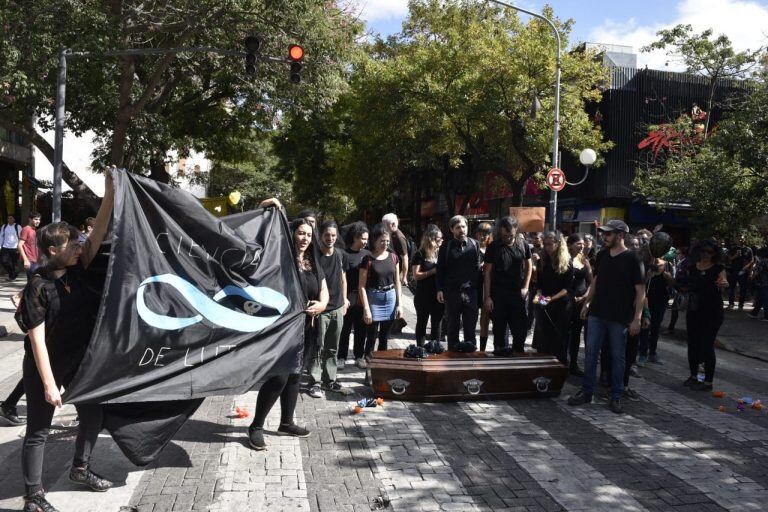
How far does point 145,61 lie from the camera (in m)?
18.7

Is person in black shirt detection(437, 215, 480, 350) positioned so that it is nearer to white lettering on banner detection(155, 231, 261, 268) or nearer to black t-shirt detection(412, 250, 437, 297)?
black t-shirt detection(412, 250, 437, 297)

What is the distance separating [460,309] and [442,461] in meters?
3.11

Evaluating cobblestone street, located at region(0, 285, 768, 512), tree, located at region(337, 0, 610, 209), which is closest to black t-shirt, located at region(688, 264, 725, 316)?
cobblestone street, located at region(0, 285, 768, 512)

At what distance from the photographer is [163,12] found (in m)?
15.3

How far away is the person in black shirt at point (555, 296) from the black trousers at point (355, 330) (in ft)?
7.08

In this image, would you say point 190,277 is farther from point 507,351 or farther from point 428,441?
point 507,351

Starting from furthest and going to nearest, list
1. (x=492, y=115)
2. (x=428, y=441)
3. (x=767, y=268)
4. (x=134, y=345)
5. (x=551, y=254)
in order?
(x=492, y=115), (x=767, y=268), (x=551, y=254), (x=428, y=441), (x=134, y=345)

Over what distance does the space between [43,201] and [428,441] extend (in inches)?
1150

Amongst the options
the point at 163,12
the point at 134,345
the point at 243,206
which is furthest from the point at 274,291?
the point at 243,206

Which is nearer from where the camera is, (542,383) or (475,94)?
(542,383)

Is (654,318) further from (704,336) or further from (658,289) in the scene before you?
(704,336)

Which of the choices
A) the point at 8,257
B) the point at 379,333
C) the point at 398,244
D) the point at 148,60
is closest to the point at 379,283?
the point at 379,333

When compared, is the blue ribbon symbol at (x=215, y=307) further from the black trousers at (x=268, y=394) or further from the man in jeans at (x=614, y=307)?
the man in jeans at (x=614, y=307)

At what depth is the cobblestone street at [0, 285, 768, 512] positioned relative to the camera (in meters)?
4.29
